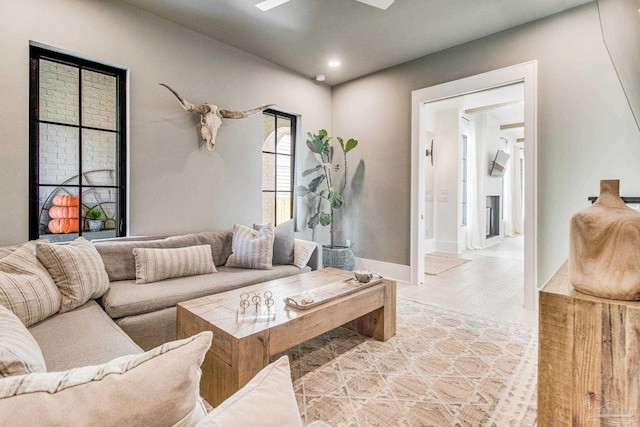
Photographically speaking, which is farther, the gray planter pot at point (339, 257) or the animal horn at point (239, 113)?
the gray planter pot at point (339, 257)

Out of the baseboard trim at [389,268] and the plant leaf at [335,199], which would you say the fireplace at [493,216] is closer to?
the baseboard trim at [389,268]

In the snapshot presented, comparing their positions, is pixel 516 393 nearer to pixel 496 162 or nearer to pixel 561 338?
pixel 561 338

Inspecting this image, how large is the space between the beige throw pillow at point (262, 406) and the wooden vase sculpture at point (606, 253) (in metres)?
0.80

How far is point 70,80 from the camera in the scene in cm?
273

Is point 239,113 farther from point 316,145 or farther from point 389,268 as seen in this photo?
point 389,268

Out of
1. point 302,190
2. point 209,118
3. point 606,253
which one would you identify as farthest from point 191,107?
point 606,253

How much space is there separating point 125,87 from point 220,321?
8.34ft

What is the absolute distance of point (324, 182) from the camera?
16.1 ft

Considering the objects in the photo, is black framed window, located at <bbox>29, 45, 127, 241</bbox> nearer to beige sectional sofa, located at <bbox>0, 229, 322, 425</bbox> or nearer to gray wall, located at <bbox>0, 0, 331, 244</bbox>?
gray wall, located at <bbox>0, 0, 331, 244</bbox>

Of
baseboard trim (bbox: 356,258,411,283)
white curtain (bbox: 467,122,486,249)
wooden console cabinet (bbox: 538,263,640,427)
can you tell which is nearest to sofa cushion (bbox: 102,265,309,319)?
baseboard trim (bbox: 356,258,411,283)

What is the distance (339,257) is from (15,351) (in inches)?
150

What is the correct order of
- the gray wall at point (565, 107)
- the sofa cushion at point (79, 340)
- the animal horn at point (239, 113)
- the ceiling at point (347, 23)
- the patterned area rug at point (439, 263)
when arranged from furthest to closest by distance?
the patterned area rug at point (439, 263)
the animal horn at point (239, 113)
the ceiling at point (347, 23)
the gray wall at point (565, 107)
the sofa cushion at point (79, 340)

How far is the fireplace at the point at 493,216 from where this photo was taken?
7.78 metres

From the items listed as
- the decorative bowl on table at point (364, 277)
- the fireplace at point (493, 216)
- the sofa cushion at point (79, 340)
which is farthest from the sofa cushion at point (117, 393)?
the fireplace at point (493, 216)
